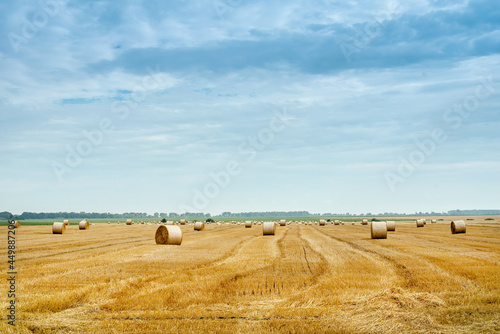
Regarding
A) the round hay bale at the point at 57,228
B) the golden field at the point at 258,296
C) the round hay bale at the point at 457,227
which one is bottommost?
the golden field at the point at 258,296

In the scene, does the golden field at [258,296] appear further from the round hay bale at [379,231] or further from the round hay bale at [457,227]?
the round hay bale at [457,227]

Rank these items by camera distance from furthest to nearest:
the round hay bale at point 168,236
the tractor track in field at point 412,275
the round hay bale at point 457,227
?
the round hay bale at point 457,227
the round hay bale at point 168,236
the tractor track in field at point 412,275

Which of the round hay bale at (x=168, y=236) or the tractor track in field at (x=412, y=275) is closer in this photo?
the tractor track in field at (x=412, y=275)

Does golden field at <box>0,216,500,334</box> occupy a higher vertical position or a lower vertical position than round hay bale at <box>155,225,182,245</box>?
lower

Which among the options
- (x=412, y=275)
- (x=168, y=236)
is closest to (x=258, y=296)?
(x=412, y=275)

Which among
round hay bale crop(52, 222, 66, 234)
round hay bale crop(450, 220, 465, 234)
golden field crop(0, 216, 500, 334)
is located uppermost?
round hay bale crop(52, 222, 66, 234)

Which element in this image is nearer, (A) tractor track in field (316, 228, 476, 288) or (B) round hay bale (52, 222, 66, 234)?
(A) tractor track in field (316, 228, 476, 288)

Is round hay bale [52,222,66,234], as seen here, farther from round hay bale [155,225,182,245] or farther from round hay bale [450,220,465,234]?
round hay bale [450,220,465,234]

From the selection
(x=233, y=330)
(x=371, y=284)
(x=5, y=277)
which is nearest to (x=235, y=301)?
(x=233, y=330)

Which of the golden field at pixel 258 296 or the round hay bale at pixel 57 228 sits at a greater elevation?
the round hay bale at pixel 57 228

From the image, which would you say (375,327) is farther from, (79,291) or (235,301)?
(79,291)

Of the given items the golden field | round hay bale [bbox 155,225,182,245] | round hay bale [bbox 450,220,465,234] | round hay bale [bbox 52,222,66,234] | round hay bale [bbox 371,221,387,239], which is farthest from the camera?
round hay bale [bbox 52,222,66,234]

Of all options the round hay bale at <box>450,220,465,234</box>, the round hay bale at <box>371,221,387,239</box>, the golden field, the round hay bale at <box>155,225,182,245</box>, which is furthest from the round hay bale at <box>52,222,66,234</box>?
the round hay bale at <box>450,220,465,234</box>

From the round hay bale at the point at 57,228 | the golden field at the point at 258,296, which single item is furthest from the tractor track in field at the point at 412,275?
the round hay bale at the point at 57,228
